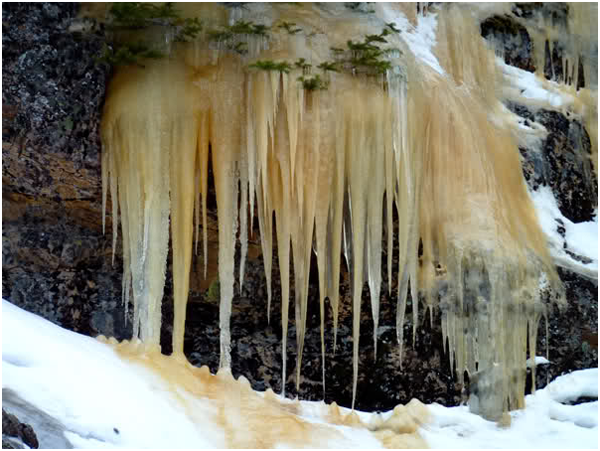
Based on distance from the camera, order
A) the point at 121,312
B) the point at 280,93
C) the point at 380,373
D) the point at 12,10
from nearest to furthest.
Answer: the point at 12,10 → the point at 280,93 → the point at 121,312 → the point at 380,373

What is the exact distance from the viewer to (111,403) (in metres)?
5.39

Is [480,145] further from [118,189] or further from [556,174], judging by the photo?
[118,189]

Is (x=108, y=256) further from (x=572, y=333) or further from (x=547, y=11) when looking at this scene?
(x=547, y=11)

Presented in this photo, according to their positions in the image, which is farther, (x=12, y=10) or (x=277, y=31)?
(x=277, y=31)

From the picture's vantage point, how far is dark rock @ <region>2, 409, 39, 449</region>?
4.73 m

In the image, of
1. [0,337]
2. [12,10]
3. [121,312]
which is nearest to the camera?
[0,337]

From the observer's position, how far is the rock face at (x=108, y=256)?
21.7 feet

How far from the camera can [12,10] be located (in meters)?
6.48

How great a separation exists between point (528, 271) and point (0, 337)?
418 cm

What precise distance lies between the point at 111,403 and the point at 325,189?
235 centimetres

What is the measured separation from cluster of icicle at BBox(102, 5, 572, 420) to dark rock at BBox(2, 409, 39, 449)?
1917 mm

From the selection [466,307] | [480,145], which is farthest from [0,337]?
[480,145]

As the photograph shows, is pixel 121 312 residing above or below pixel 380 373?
above

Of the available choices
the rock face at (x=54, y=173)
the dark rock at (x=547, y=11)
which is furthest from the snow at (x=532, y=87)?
the rock face at (x=54, y=173)
